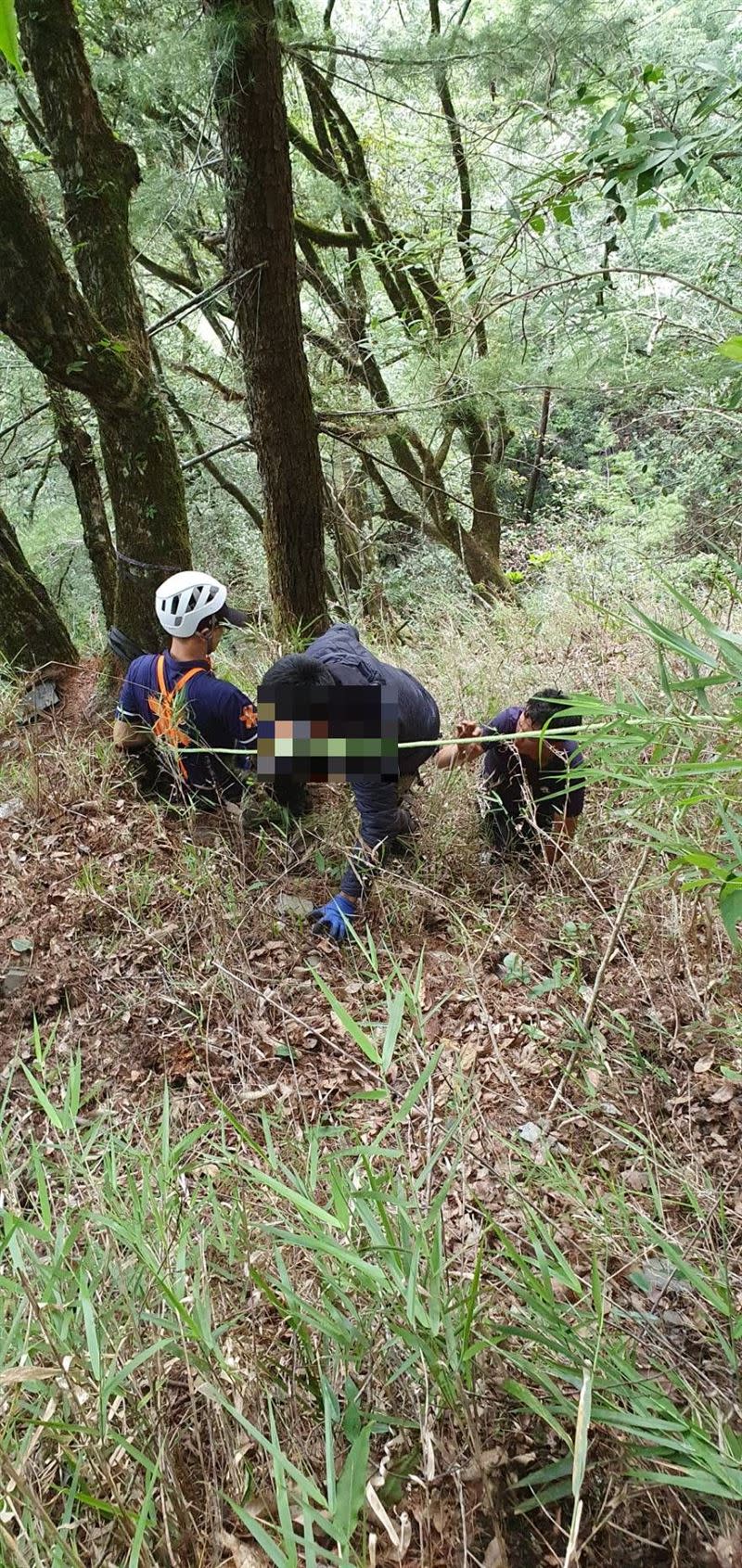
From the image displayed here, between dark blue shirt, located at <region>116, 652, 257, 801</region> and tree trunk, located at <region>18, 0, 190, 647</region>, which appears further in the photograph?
tree trunk, located at <region>18, 0, 190, 647</region>

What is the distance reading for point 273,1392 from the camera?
1337 mm

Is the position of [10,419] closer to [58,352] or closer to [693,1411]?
[58,352]

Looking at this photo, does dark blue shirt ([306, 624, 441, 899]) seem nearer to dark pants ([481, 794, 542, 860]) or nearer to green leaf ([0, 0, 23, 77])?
dark pants ([481, 794, 542, 860])

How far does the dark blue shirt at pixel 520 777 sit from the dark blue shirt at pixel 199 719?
3.53 feet

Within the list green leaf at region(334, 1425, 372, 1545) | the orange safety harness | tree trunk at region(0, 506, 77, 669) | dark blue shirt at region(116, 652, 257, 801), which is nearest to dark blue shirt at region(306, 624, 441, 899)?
dark blue shirt at region(116, 652, 257, 801)

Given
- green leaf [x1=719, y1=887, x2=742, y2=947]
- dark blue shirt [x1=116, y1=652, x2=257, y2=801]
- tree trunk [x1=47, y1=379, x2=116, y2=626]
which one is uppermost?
tree trunk [x1=47, y1=379, x2=116, y2=626]

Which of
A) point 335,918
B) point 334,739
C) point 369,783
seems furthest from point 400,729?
point 335,918

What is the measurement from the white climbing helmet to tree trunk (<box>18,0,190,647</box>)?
37.7 inches

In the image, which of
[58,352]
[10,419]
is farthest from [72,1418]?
[10,419]

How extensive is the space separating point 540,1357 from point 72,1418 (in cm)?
82

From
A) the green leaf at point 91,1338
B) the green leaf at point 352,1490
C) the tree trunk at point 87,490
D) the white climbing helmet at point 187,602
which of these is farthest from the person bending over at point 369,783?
the tree trunk at point 87,490

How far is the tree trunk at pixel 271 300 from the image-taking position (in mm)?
3639

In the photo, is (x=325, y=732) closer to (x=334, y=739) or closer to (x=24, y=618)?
(x=334, y=739)

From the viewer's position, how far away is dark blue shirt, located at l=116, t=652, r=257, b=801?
3.38 metres
